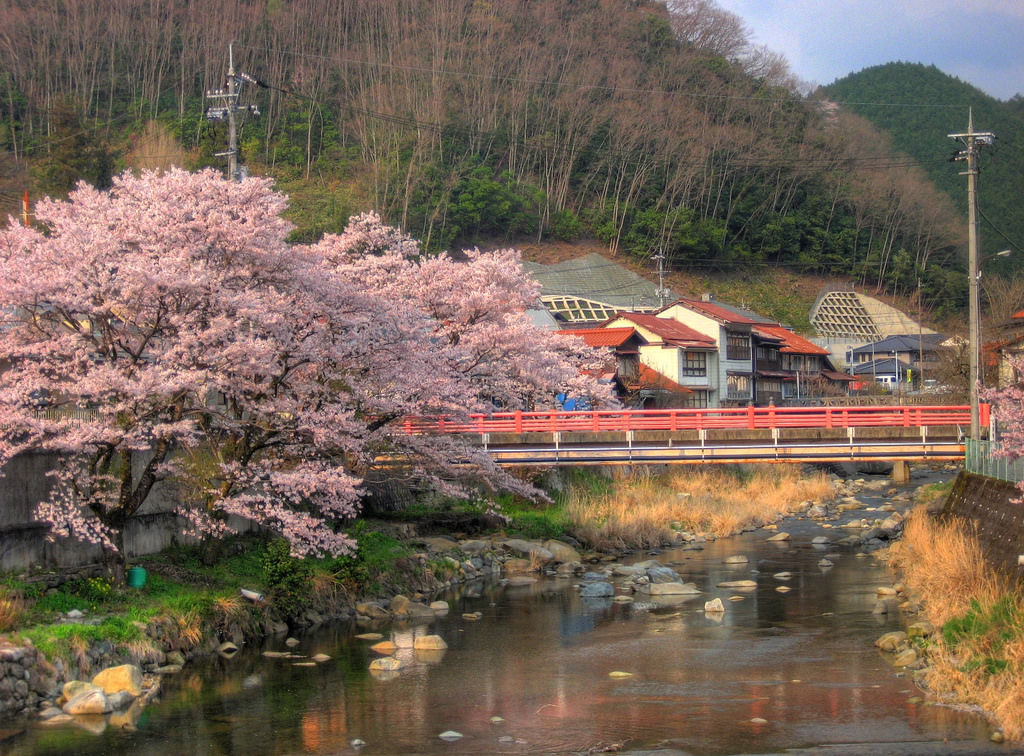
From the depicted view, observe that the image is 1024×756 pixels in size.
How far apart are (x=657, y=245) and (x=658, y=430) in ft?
159

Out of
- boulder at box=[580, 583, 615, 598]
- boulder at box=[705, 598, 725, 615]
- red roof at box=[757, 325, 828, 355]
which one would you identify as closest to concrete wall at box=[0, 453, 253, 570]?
boulder at box=[580, 583, 615, 598]

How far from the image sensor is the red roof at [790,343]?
59219mm

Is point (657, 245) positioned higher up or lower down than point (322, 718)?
higher up

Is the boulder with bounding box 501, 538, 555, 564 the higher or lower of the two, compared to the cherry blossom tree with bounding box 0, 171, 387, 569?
lower

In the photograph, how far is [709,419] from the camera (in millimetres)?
26797

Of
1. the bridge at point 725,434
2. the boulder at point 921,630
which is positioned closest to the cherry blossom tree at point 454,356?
the bridge at point 725,434

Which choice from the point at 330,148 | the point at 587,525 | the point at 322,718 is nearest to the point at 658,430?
the point at 587,525

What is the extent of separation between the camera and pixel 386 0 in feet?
287

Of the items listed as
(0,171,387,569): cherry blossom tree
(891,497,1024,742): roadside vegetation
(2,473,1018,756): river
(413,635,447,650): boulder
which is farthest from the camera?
(413,635,447,650): boulder

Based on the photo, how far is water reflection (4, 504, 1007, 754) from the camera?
12133 millimetres

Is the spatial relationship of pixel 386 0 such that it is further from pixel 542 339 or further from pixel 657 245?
pixel 542 339

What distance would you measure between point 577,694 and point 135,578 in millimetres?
7735

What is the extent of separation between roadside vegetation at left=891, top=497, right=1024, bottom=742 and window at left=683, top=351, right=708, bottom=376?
3228 cm

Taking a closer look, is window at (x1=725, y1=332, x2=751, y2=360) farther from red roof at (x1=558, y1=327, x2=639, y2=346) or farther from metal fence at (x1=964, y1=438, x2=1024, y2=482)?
metal fence at (x1=964, y1=438, x2=1024, y2=482)
